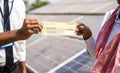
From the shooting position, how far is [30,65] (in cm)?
575

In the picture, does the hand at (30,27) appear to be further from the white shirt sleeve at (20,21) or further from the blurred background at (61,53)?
the blurred background at (61,53)

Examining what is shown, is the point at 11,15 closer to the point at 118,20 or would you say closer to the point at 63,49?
the point at 118,20

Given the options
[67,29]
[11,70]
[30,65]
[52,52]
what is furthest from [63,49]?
[67,29]

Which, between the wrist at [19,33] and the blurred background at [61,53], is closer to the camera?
→ the wrist at [19,33]

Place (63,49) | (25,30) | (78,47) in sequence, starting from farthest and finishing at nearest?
(63,49) < (78,47) < (25,30)

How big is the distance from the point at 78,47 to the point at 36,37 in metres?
1.90

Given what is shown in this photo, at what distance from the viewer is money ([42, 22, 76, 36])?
111 inches

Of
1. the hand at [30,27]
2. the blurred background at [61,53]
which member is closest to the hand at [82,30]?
the hand at [30,27]

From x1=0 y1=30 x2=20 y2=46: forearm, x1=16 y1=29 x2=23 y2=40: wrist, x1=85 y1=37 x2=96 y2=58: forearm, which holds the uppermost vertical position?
x1=16 y1=29 x2=23 y2=40: wrist

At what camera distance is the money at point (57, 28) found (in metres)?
2.83

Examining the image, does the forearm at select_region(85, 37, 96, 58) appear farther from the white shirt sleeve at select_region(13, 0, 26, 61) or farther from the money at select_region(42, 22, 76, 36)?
the white shirt sleeve at select_region(13, 0, 26, 61)

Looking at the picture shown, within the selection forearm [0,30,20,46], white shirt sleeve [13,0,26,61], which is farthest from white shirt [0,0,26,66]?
forearm [0,30,20,46]

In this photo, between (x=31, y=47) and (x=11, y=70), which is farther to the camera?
(x=31, y=47)

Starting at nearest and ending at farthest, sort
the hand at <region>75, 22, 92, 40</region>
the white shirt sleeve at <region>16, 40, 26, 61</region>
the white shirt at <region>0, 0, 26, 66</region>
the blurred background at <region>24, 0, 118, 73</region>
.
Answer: the hand at <region>75, 22, 92, 40</region>
the white shirt at <region>0, 0, 26, 66</region>
the white shirt sleeve at <region>16, 40, 26, 61</region>
the blurred background at <region>24, 0, 118, 73</region>
